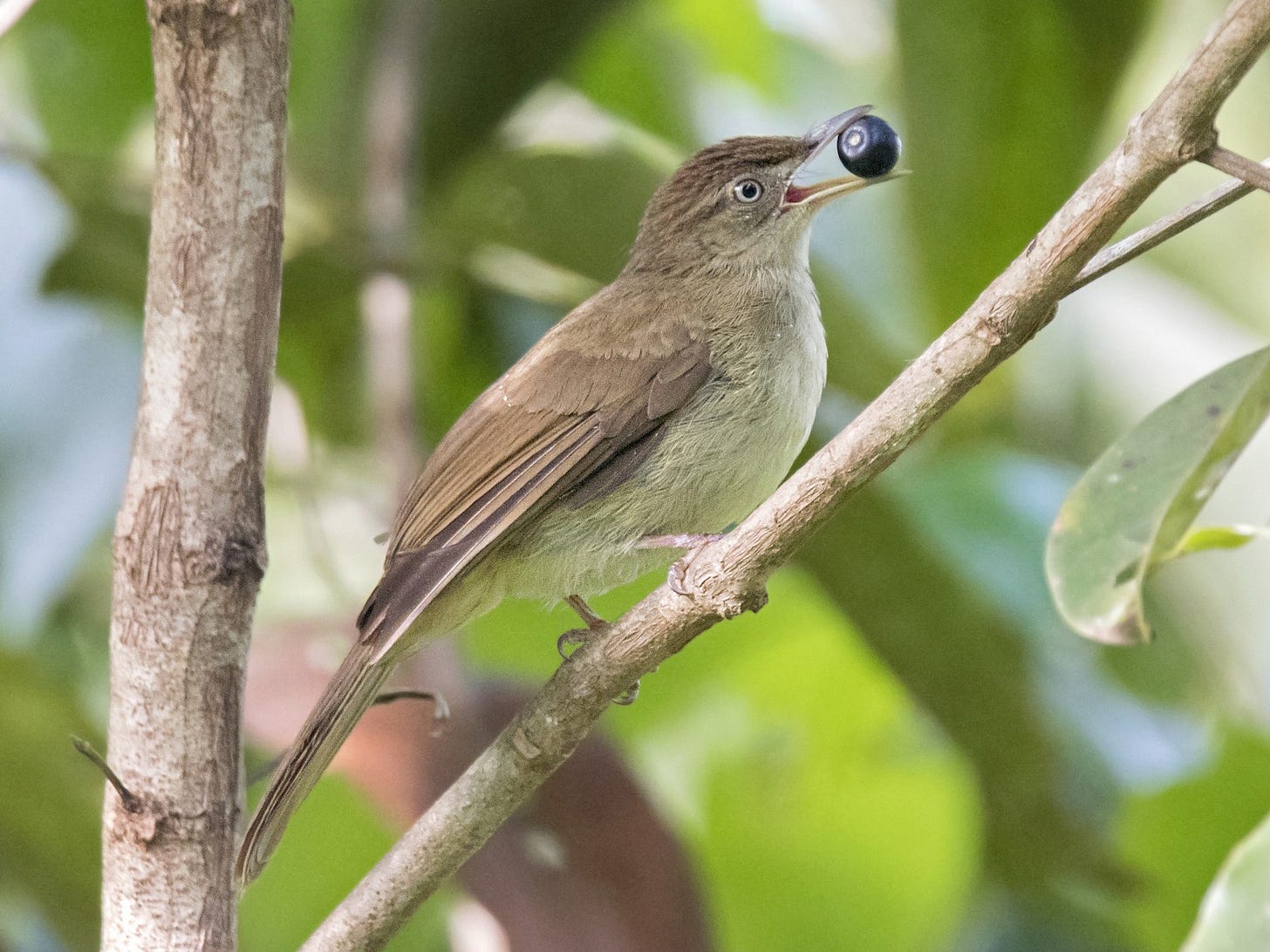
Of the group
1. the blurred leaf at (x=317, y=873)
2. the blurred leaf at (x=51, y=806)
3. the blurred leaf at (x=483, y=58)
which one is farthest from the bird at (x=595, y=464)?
the blurred leaf at (x=51, y=806)

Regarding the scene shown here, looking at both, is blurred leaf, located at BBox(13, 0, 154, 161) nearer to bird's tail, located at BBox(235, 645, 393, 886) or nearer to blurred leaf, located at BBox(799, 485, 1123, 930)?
bird's tail, located at BBox(235, 645, 393, 886)

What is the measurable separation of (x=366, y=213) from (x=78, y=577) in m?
1.32

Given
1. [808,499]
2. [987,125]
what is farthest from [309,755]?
[987,125]

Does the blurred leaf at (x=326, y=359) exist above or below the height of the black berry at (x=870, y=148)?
above

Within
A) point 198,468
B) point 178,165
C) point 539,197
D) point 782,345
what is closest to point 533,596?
point 782,345

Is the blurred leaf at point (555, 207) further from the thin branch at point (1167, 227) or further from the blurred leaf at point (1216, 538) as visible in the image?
the thin branch at point (1167, 227)

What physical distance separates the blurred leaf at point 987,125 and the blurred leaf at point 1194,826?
1276 mm

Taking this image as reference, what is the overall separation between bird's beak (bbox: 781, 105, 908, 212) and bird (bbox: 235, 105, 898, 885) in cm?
2

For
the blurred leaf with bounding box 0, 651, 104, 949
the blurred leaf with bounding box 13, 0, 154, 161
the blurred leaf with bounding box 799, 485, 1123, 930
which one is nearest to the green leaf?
the blurred leaf with bounding box 799, 485, 1123, 930

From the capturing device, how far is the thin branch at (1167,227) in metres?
1.71

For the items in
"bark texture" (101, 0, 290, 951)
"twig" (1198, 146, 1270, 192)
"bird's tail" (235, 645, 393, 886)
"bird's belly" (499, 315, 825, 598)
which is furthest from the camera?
"bird's belly" (499, 315, 825, 598)

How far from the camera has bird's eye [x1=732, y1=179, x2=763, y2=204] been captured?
3.45 meters

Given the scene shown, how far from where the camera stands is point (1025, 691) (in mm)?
3494

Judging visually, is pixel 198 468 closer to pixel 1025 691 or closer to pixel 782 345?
pixel 782 345
